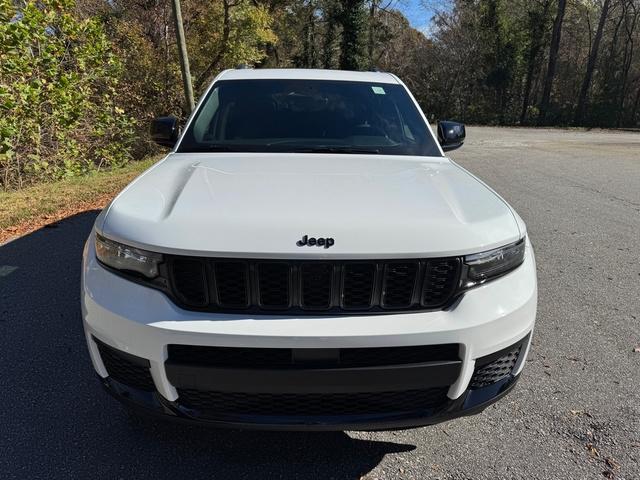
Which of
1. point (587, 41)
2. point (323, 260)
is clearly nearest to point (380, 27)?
point (587, 41)

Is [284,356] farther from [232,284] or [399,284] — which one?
[399,284]

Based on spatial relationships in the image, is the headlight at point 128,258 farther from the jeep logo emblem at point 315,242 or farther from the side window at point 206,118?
the side window at point 206,118

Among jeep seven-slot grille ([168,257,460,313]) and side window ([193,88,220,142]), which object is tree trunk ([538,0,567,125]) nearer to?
side window ([193,88,220,142])

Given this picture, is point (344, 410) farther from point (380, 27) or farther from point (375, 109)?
point (380, 27)

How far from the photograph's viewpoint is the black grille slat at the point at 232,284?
5.84ft

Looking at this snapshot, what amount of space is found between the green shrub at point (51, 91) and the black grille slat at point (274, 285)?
24.6 ft

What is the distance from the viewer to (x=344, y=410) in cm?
182

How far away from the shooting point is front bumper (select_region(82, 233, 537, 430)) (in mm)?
1703

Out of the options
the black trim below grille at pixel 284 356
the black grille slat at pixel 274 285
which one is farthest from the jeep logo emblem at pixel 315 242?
the black trim below grille at pixel 284 356

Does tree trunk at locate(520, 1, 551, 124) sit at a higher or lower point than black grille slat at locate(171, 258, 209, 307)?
higher

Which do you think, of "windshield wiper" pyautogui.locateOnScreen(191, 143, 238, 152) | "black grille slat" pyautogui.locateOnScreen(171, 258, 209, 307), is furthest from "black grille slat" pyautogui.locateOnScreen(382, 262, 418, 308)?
"windshield wiper" pyautogui.locateOnScreen(191, 143, 238, 152)

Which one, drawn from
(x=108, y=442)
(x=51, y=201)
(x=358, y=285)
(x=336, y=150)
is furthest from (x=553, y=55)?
(x=108, y=442)

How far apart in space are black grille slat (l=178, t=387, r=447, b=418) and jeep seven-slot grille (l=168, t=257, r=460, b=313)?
328 millimetres

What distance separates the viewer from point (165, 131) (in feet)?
11.2
